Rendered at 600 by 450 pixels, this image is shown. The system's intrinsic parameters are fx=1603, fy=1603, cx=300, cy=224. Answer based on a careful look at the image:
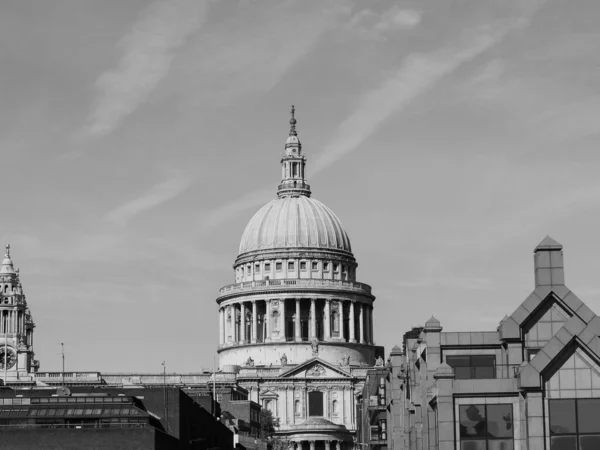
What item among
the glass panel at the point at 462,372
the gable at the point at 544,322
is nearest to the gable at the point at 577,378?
the gable at the point at 544,322

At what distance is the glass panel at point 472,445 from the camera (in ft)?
151

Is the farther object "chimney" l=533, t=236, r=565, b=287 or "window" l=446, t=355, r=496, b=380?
"window" l=446, t=355, r=496, b=380

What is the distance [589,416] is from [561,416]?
2.57 feet

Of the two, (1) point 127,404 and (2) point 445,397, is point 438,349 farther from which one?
(1) point 127,404

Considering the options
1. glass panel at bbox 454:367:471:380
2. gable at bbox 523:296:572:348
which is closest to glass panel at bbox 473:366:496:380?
glass panel at bbox 454:367:471:380

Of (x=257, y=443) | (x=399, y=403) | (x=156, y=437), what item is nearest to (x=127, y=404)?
(x=156, y=437)

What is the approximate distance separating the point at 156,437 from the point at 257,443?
9285 cm

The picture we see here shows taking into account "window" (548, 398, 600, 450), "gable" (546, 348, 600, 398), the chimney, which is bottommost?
"window" (548, 398, 600, 450)

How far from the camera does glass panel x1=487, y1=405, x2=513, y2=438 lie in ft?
149

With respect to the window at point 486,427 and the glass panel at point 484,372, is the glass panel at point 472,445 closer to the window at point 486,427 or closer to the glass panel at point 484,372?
the window at point 486,427

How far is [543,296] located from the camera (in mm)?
47781

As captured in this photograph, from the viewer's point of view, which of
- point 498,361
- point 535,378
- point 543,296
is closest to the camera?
point 535,378

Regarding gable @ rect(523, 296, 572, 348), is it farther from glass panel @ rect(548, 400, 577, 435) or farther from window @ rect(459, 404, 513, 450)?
glass panel @ rect(548, 400, 577, 435)

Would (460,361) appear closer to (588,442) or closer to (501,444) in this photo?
(501,444)
